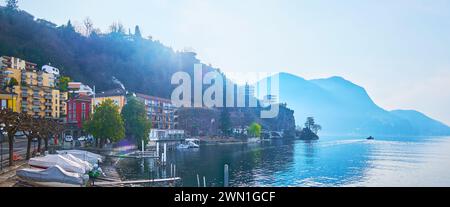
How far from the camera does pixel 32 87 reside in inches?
147

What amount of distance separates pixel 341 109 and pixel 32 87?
14.6 feet

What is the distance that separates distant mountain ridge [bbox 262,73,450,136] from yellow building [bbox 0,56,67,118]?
2528 millimetres

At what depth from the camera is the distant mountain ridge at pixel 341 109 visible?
3092mm

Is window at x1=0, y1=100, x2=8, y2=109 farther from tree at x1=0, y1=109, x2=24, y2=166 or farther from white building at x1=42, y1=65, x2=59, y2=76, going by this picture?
white building at x1=42, y1=65, x2=59, y2=76

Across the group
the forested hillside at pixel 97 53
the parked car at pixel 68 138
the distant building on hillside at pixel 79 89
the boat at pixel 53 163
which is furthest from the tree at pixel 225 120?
the parked car at pixel 68 138

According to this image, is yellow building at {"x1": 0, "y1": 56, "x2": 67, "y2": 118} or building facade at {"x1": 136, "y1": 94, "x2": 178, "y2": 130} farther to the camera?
building facade at {"x1": 136, "y1": 94, "x2": 178, "y2": 130}

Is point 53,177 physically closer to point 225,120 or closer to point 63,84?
point 63,84

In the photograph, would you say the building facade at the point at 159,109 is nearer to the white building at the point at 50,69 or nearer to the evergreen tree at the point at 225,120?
the evergreen tree at the point at 225,120

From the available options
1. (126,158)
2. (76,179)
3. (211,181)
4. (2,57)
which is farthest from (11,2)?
(126,158)

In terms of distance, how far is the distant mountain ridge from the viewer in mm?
3092

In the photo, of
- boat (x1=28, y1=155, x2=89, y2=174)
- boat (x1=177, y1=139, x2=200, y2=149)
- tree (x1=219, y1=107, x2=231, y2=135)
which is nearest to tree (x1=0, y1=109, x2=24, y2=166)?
boat (x1=28, y1=155, x2=89, y2=174)

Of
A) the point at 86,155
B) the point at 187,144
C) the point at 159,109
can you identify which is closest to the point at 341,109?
the point at 159,109
